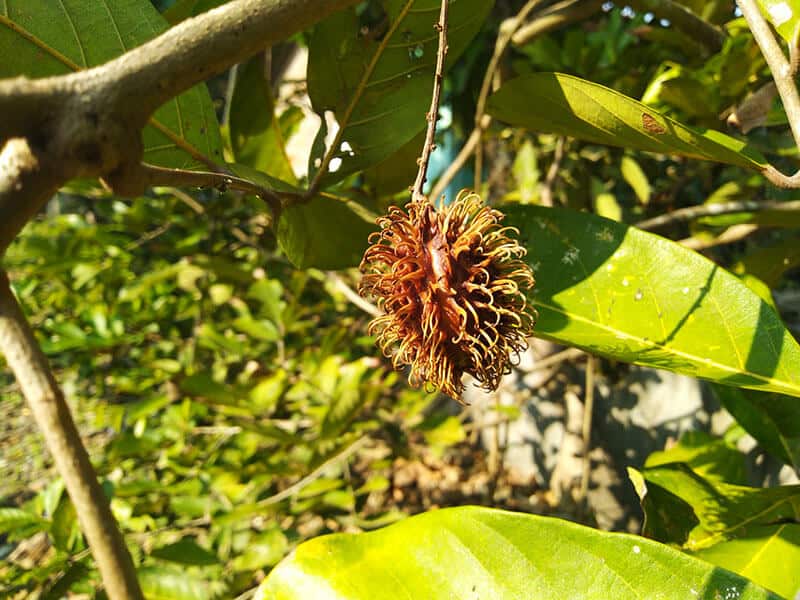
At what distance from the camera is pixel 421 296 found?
0.83 meters

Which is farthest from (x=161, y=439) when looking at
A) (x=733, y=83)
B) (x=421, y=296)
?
(x=733, y=83)

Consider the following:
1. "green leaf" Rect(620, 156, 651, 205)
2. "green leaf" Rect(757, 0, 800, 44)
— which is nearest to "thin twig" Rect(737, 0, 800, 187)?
"green leaf" Rect(757, 0, 800, 44)

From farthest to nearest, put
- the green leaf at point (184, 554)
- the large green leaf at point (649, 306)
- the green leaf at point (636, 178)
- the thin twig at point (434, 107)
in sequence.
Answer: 1. the green leaf at point (636, 178)
2. the green leaf at point (184, 554)
3. the large green leaf at point (649, 306)
4. the thin twig at point (434, 107)

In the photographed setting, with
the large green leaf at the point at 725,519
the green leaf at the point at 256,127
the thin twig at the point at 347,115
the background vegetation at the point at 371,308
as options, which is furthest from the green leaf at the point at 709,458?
the green leaf at the point at 256,127

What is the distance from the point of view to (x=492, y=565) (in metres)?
0.61

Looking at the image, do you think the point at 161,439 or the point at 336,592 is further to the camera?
the point at 161,439

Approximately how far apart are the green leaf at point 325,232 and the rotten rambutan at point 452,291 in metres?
0.06

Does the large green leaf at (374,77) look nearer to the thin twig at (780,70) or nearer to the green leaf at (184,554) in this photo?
the thin twig at (780,70)

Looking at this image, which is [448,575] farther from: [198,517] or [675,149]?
[198,517]

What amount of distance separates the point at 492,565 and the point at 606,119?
515 mm

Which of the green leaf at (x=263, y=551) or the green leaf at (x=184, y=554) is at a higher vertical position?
the green leaf at (x=184, y=554)

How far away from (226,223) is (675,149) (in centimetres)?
198

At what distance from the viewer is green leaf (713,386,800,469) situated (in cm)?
96

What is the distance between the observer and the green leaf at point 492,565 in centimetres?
58
